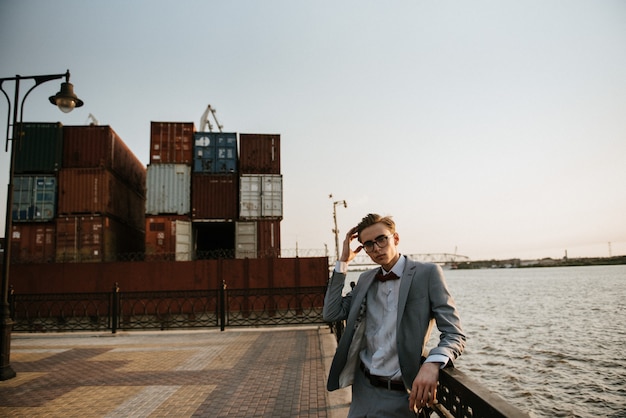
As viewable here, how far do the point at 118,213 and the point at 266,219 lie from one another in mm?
9250

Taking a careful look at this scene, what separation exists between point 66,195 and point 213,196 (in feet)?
25.9

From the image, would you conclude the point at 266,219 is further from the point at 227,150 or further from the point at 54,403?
the point at 54,403

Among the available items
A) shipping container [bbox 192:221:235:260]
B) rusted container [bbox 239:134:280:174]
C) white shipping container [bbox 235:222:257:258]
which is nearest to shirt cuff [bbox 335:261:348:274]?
white shipping container [bbox 235:222:257:258]

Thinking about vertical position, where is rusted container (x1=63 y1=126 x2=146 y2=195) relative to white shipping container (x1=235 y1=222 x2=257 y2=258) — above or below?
above

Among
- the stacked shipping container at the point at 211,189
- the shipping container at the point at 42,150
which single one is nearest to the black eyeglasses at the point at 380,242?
the stacked shipping container at the point at 211,189

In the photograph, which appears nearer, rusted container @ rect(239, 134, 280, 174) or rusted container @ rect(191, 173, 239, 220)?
rusted container @ rect(191, 173, 239, 220)

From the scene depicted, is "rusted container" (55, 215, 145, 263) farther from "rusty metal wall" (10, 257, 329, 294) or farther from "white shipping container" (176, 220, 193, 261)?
"white shipping container" (176, 220, 193, 261)

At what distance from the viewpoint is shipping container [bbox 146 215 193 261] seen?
20453mm

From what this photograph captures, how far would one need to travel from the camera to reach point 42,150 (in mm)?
21234

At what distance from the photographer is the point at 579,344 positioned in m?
16.0

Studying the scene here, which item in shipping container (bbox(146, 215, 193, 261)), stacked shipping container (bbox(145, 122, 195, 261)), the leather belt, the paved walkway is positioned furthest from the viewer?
stacked shipping container (bbox(145, 122, 195, 261))

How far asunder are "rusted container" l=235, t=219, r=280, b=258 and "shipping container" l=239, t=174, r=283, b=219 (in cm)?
48

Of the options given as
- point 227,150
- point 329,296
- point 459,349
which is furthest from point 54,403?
point 227,150

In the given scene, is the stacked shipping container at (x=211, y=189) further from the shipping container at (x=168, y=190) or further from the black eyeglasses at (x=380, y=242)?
the black eyeglasses at (x=380, y=242)
